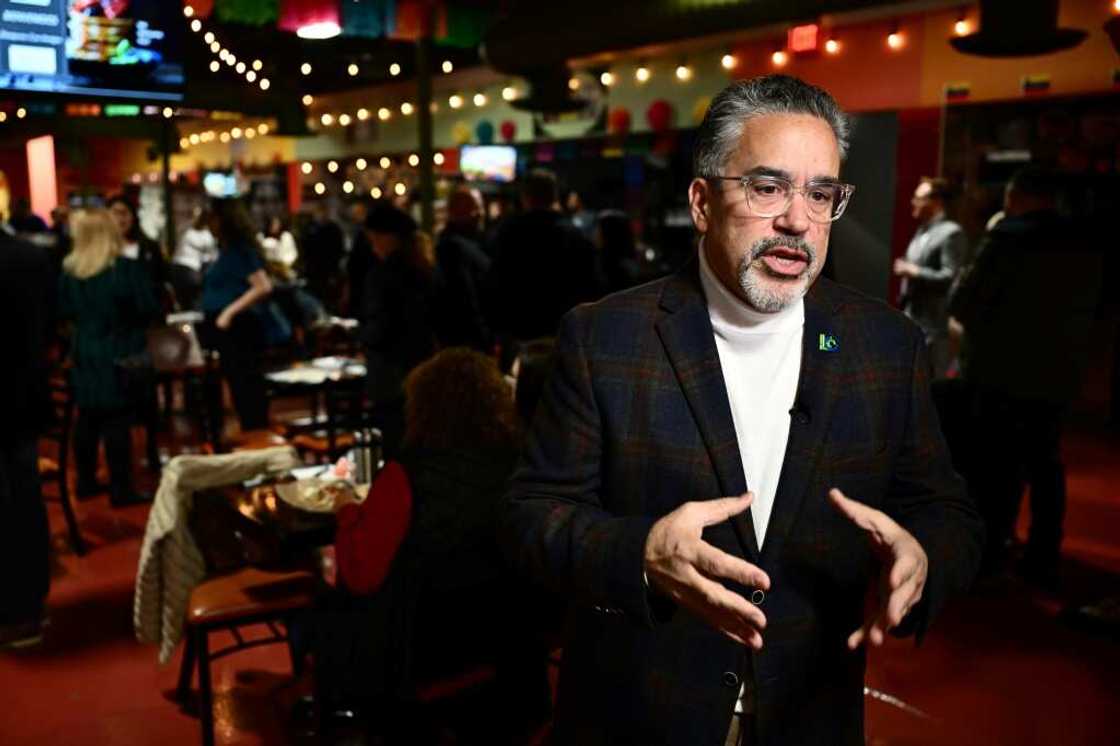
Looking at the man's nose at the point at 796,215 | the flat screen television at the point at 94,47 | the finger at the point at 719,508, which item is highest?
the flat screen television at the point at 94,47

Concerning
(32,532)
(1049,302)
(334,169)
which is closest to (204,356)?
(32,532)

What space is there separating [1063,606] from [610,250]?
353 cm

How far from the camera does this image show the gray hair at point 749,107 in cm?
135

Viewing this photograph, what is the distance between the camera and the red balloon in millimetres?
10305

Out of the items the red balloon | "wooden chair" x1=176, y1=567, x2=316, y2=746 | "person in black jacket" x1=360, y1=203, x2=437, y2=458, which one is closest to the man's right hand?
"wooden chair" x1=176, y1=567, x2=316, y2=746

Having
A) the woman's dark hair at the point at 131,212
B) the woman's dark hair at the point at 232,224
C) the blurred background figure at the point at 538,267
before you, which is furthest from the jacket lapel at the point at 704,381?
the woman's dark hair at the point at 131,212

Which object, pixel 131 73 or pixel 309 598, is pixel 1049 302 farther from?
pixel 131 73

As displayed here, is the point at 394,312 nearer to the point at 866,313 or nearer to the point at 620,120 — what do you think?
the point at 866,313

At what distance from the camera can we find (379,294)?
5012 millimetres

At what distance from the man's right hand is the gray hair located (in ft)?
1.63

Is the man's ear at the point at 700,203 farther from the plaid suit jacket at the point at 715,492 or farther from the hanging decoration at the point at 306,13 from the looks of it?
the hanging decoration at the point at 306,13

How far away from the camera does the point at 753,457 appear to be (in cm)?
139

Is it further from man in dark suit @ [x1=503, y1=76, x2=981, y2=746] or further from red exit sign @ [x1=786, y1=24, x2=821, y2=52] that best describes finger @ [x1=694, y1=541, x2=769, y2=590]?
red exit sign @ [x1=786, y1=24, x2=821, y2=52]

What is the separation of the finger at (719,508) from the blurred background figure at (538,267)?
4.12 m
